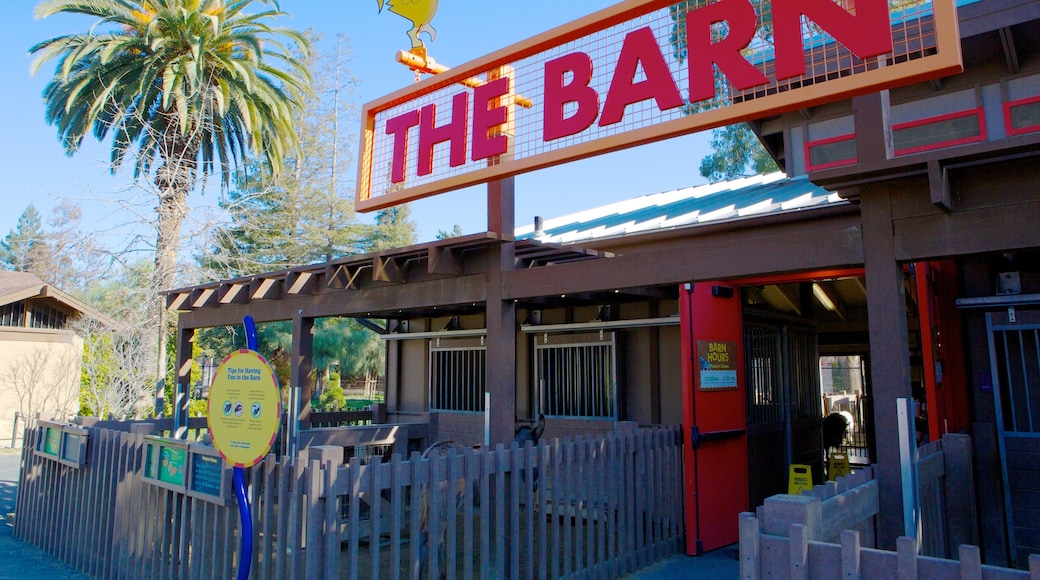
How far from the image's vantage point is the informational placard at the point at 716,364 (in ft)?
24.5

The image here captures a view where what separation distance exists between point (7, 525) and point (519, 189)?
7753 millimetres

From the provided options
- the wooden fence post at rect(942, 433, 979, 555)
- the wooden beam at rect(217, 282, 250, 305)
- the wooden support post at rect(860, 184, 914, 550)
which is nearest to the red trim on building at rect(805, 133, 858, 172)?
the wooden support post at rect(860, 184, 914, 550)

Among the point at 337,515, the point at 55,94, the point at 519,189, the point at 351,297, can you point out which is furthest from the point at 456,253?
the point at 55,94

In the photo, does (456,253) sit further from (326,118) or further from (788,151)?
(326,118)

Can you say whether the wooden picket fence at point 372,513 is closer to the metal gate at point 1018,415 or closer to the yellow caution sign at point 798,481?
the yellow caution sign at point 798,481

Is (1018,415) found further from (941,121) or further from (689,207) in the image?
(689,207)

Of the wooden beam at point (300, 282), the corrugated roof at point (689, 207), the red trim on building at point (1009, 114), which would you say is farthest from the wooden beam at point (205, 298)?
the red trim on building at point (1009, 114)

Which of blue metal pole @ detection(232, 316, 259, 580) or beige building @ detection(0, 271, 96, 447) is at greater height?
beige building @ detection(0, 271, 96, 447)

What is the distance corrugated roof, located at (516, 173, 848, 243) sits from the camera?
375 inches

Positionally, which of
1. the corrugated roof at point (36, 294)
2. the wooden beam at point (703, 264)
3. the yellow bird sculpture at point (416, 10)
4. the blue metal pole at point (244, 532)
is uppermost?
the yellow bird sculpture at point (416, 10)

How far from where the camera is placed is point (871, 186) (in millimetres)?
5223

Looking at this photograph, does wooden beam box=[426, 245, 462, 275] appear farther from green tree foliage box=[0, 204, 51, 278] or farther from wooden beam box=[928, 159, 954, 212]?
→ green tree foliage box=[0, 204, 51, 278]

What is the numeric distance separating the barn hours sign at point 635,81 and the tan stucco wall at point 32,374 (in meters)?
18.4

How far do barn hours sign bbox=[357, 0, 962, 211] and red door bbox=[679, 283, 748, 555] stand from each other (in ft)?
9.52
